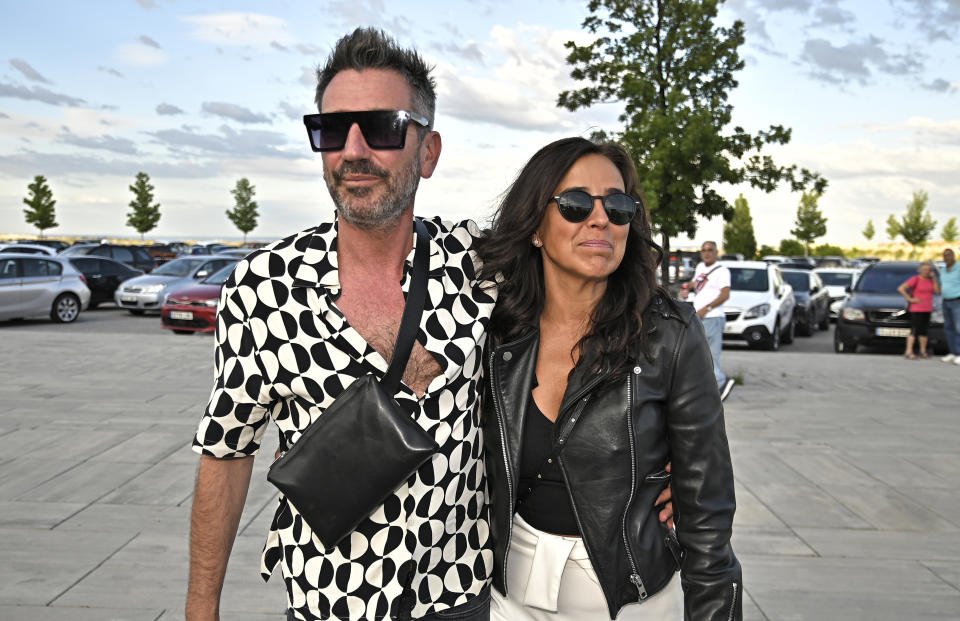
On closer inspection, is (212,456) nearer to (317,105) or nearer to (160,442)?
(317,105)

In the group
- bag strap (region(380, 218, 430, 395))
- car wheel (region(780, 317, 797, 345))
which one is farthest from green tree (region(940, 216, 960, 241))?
bag strap (region(380, 218, 430, 395))

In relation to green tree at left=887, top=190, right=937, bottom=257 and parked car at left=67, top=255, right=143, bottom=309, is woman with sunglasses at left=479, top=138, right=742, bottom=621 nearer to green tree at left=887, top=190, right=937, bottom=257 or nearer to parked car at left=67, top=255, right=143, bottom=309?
parked car at left=67, top=255, right=143, bottom=309

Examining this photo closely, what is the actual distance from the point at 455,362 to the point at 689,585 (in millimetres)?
767

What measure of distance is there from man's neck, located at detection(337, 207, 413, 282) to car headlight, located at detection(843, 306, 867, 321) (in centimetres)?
1511

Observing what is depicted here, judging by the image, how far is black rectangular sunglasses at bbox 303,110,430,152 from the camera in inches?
78.0

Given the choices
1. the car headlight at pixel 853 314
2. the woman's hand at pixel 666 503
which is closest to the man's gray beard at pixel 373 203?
the woman's hand at pixel 666 503

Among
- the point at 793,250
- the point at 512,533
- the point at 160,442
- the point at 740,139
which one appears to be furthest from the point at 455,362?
the point at 793,250

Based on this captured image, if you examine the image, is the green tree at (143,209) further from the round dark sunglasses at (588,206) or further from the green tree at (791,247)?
the round dark sunglasses at (588,206)

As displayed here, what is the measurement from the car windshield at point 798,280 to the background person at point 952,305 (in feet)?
24.3

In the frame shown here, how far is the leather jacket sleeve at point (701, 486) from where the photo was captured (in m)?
1.95

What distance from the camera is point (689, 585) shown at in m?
1.98

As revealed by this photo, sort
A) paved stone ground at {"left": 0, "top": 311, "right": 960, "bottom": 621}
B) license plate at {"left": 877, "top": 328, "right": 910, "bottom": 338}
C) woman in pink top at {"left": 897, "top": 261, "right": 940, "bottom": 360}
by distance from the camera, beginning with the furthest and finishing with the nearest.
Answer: license plate at {"left": 877, "top": 328, "right": 910, "bottom": 338}
woman in pink top at {"left": 897, "top": 261, "right": 940, "bottom": 360}
paved stone ground at {"left": 0, "top": 311, "right": 960, "bottom": 621}

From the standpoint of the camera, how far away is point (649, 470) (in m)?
2.01

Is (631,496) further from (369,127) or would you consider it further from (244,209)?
(244,209)
